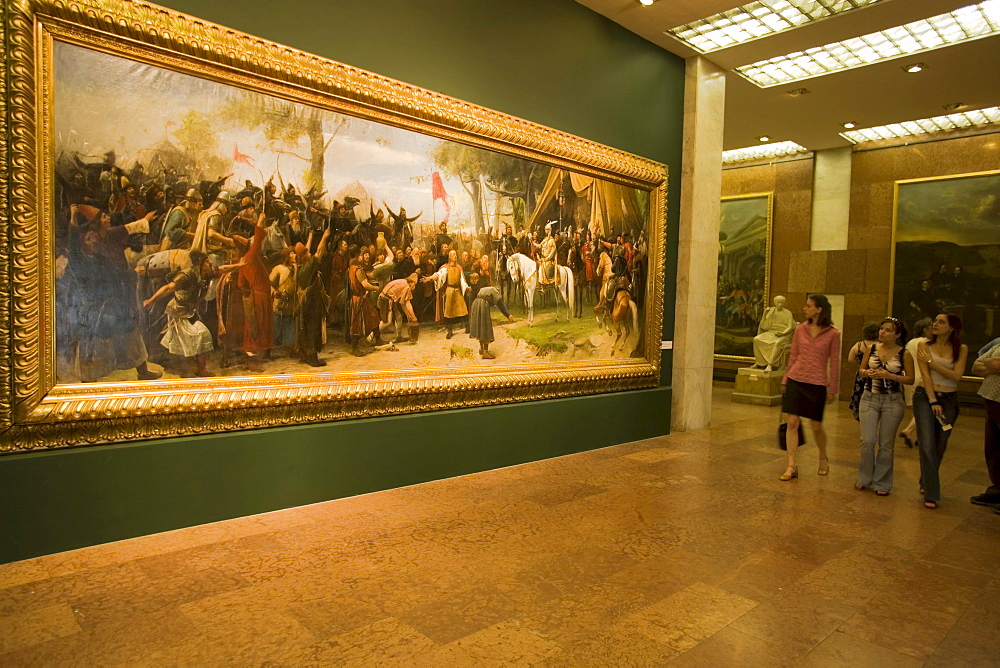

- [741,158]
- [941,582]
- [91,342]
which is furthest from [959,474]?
[741,158]

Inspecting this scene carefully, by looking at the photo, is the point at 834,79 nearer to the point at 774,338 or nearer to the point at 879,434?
the point at 774,338

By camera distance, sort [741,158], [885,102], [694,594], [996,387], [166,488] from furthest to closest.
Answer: [741,158]
[885,102]
[996,387]
[166,488]
[694,594]

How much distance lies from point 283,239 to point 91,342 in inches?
70.3

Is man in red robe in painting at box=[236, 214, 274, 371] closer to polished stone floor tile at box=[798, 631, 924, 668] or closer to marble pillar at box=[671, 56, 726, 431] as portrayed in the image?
polished stone floor tile at box=[798, 631, 924, 668]

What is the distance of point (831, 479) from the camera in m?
8.05

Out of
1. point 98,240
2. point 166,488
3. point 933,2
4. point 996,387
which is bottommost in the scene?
point 166,488

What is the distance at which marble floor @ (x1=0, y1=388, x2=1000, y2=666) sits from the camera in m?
3.71

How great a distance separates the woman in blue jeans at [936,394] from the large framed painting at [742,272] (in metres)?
11.6

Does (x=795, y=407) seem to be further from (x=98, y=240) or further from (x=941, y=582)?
(x=98, y=240)

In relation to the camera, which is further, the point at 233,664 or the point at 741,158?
the point at 741,158

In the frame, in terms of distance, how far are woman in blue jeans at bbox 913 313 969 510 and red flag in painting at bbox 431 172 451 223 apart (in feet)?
17.4

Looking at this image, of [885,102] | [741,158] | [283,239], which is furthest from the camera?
[741,158]

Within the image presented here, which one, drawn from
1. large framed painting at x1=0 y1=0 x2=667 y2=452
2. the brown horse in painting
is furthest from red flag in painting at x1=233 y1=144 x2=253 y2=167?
the brown horse in painting

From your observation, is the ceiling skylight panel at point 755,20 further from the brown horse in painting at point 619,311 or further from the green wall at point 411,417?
the brown horse in painting at point 619,311
